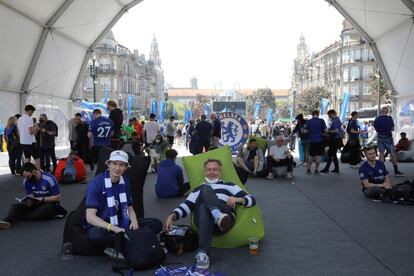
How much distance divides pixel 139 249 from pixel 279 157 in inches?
313

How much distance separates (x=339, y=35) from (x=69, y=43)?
82936 millimetres

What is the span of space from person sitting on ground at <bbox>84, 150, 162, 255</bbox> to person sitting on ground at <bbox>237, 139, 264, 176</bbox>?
24.5 feet

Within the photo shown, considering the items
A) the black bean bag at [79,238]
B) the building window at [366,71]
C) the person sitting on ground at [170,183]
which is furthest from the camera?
the building window at [366,71]

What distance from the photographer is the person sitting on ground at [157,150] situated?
1397 centimetres

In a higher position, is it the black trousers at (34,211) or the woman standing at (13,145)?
the woman standing at (13,145)

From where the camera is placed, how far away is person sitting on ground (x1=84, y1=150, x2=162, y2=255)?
4.90 m

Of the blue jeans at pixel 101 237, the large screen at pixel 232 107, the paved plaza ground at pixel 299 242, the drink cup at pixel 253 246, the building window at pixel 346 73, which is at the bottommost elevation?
the paved plaza ground at pixel 299 242

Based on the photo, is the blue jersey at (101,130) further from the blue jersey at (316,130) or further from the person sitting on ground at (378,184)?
the person sitting on ground at (378,184)

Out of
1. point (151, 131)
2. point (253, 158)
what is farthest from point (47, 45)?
point (253, 158)

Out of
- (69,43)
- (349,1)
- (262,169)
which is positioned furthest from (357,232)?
(69,43)

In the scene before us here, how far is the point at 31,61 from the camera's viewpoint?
1639 centimetres

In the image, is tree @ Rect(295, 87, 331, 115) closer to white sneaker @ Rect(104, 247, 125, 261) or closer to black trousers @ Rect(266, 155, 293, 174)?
black trousers @ Rect(266, 155, 293, 174)

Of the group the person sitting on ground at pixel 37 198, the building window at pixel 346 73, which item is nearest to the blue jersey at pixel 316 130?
the person sitting on ground at pixel 37 198

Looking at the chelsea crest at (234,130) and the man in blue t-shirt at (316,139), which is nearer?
the man in blue t-shirt at (316,139)
